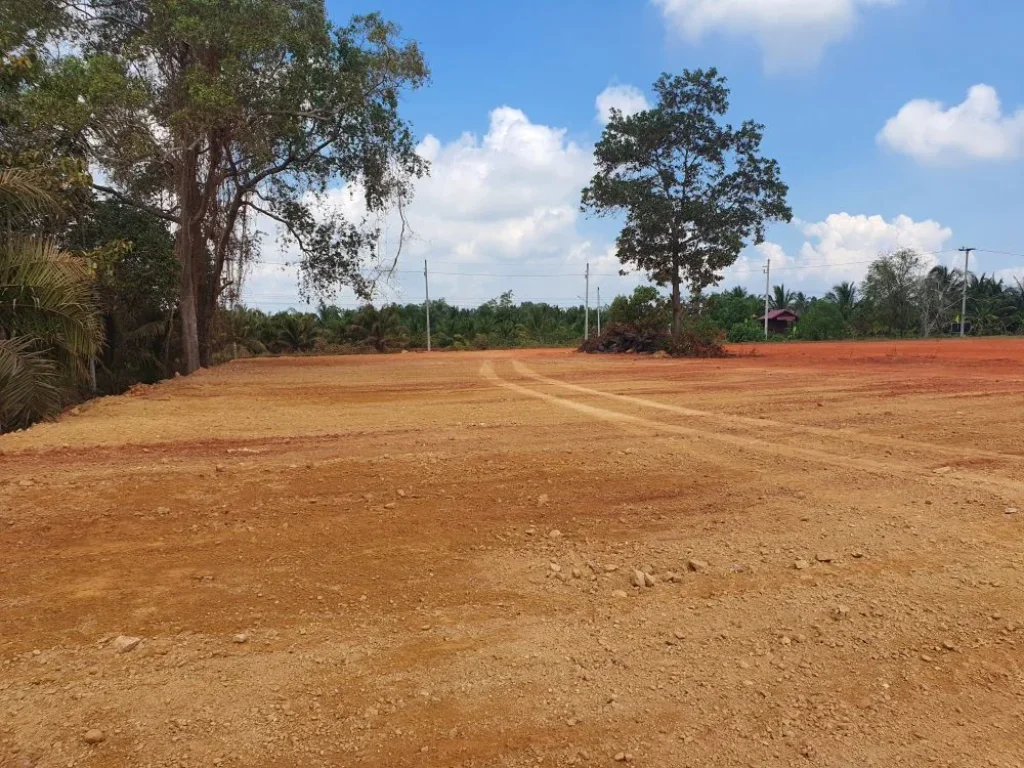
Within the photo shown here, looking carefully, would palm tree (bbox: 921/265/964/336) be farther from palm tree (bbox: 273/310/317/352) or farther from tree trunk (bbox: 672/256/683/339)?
palm tree (bbox: 273/310/317/352)

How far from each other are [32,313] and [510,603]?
7.44 metres

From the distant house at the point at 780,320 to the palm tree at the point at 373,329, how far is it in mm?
34508

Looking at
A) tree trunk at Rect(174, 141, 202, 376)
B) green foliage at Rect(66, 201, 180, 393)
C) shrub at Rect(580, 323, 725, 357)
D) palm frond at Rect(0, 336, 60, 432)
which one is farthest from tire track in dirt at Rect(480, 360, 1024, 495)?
shrub at Rect(580, 323, 725, 357)

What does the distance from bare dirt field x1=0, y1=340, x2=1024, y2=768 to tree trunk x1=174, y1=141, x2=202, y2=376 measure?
11916 millimetres

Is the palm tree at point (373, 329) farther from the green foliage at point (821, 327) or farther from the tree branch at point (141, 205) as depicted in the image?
the green foliage at point (821, 327)

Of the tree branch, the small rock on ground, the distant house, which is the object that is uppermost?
the tree branch

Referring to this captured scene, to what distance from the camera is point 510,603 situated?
3393mm

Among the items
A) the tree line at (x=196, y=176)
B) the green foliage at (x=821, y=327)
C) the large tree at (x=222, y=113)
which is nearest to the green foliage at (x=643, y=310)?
the tree line at (x=196, y=176)

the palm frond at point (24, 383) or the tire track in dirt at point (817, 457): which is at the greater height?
the palm frond at point (24, 383)

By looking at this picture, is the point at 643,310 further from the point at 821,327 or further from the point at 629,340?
the point at 821,327

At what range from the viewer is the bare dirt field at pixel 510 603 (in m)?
2.44

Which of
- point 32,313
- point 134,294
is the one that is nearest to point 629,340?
point 134,294

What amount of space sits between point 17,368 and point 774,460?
8175 mm

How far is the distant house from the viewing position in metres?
60.6
